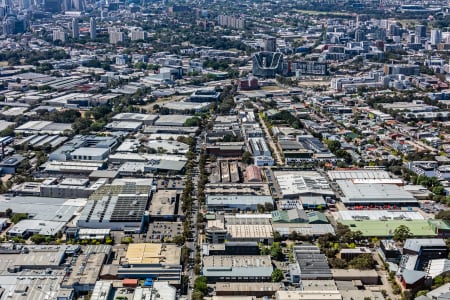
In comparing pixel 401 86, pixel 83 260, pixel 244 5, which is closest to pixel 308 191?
pixel 83 260

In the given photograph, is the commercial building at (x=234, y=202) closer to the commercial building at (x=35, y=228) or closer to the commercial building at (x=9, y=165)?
the commercial building at (x=35, y=228)

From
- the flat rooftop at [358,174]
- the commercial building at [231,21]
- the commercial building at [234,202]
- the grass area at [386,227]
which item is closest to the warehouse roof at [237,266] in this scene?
the grass area at [386,227]

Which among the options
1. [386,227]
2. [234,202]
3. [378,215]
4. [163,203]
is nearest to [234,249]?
[234,202]

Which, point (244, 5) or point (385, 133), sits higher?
point (244, 5)

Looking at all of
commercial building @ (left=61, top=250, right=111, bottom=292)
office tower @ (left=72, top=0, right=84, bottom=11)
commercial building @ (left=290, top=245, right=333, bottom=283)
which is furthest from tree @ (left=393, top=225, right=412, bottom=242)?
office tower @ (left=72, top=0, right=84, bottom=11)

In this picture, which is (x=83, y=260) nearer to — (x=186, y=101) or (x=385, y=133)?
(x=385, y=133)
